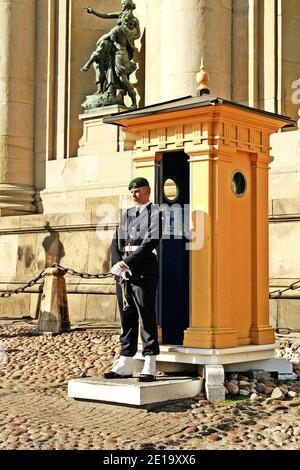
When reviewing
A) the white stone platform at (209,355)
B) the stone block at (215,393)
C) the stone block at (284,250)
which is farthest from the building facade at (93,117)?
the stone block at (215,393)

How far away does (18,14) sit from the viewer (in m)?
22.4

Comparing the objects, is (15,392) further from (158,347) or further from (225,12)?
(225,12)

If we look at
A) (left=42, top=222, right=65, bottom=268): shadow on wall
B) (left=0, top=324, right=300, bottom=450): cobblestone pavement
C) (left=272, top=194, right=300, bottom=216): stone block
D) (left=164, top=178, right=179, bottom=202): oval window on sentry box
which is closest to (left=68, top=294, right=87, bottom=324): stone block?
(left=42, top=222, right=65, bottom=268): shadow on wall

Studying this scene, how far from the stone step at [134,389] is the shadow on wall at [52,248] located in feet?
31.1

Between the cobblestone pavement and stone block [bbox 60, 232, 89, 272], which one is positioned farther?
stone block [bbox 60, 232, 89, 272]

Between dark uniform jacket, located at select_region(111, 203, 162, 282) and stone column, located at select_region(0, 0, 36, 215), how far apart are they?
13195mm

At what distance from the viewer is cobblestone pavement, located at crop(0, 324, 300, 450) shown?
7.20 metres

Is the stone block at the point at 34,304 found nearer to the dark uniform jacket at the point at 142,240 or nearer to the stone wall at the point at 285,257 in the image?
the stone wall at the point at 285,257

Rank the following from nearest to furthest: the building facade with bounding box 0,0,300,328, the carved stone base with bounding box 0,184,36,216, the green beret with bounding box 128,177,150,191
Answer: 1. the green beret with bounding box 128,177,150,191
2. the building facade with bounding box 0,0,300,328
3. the carved stone base with bounding box 0,184,36,216

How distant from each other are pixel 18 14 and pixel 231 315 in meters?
14.9

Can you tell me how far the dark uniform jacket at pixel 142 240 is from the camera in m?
8.66

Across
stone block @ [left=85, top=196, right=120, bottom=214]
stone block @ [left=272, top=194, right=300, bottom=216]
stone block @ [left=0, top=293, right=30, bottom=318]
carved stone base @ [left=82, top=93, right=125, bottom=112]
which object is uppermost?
carved stone base @ [left=82, top=93, right=125, bottom=112]

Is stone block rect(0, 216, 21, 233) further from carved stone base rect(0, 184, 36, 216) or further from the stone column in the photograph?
the stone column

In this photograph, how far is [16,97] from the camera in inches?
882
